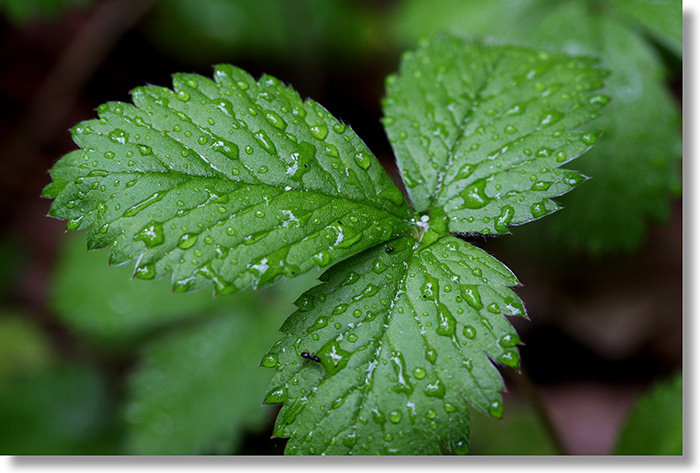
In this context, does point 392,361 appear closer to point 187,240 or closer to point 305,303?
point 305,303

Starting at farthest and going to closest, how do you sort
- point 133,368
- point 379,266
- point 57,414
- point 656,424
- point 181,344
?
point 133,368 → point 57,414 → point 181,344 → point 656,424 → point 379,266

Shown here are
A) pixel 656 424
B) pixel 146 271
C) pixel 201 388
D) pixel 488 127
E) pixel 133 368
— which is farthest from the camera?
pixel 133 368

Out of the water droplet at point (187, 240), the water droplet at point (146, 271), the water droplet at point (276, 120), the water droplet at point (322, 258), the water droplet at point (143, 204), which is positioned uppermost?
the water droplet at point (276, 120)

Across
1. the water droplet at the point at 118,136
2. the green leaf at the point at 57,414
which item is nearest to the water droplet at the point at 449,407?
the water droplet at the point at 118,136

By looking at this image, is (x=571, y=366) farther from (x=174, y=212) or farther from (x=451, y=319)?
(x=174, y=212)

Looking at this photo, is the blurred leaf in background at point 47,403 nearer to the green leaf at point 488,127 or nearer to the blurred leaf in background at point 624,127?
the green leaf at point 488,127

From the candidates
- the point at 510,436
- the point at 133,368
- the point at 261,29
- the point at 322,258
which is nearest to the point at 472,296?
the point at 322,258
